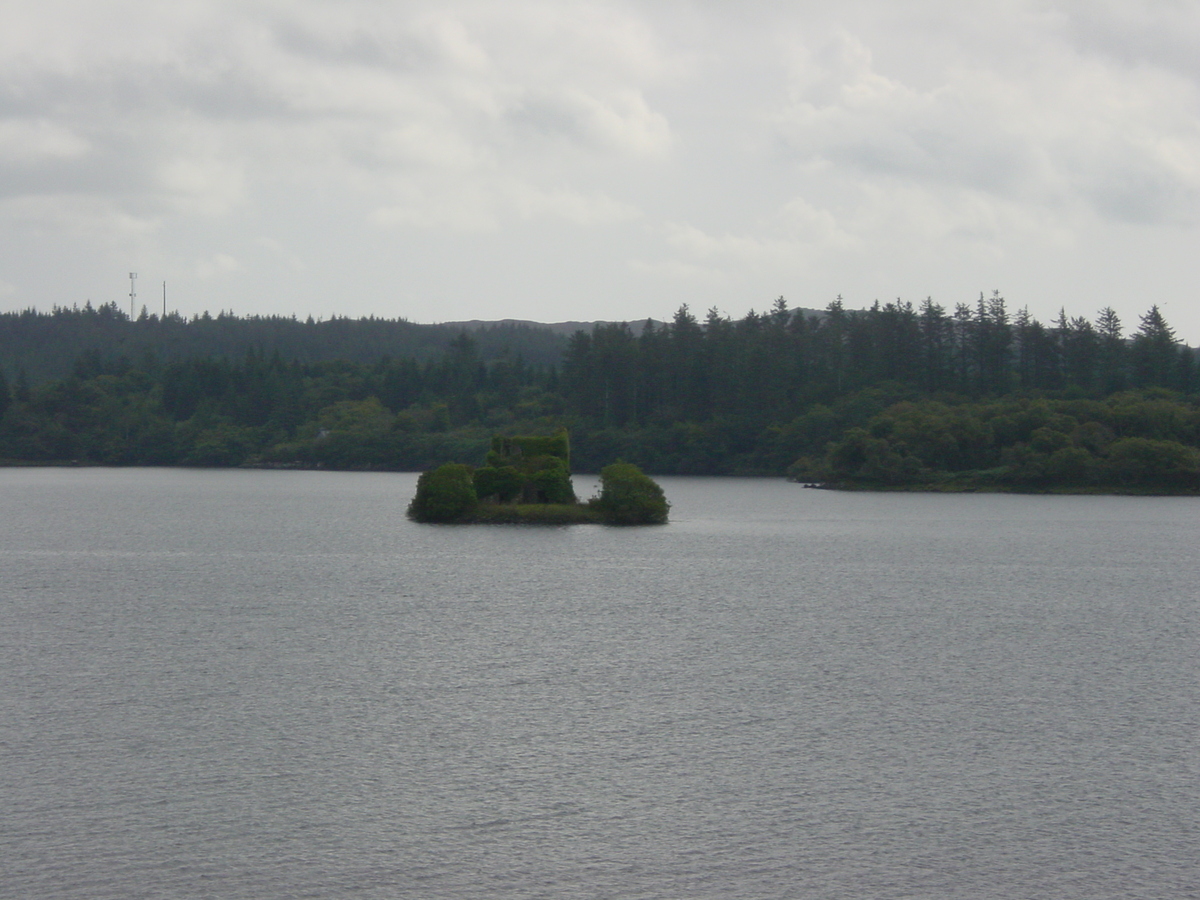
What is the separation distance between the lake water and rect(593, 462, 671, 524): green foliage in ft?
86.6

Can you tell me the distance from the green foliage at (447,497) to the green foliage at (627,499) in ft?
30.8

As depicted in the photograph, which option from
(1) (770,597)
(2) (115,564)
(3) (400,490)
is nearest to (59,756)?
(1) (770,597)

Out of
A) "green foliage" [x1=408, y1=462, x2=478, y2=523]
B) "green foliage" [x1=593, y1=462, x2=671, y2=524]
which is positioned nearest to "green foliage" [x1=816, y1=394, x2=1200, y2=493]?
"green foliage" [x1=593, y1=462, x2=671, y2=524]

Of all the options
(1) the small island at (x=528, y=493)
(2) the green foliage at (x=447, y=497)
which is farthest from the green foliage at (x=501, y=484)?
(2) the green foliage at (x=447, y=497)

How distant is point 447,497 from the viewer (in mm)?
91812

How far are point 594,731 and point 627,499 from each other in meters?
62.3

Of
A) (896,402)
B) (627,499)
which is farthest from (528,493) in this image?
(896,402)

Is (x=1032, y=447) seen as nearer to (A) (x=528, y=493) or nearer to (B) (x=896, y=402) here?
(B) (x=896, y=402)

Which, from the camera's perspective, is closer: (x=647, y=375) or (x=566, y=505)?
(x=566, y=505)

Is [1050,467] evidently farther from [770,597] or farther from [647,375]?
[770,597]

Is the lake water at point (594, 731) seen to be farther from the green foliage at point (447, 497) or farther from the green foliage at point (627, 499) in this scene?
the green foliage at point (627, 499)

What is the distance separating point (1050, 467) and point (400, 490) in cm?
7378

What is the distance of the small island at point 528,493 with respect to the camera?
303 ft

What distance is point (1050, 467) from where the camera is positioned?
13975cm
